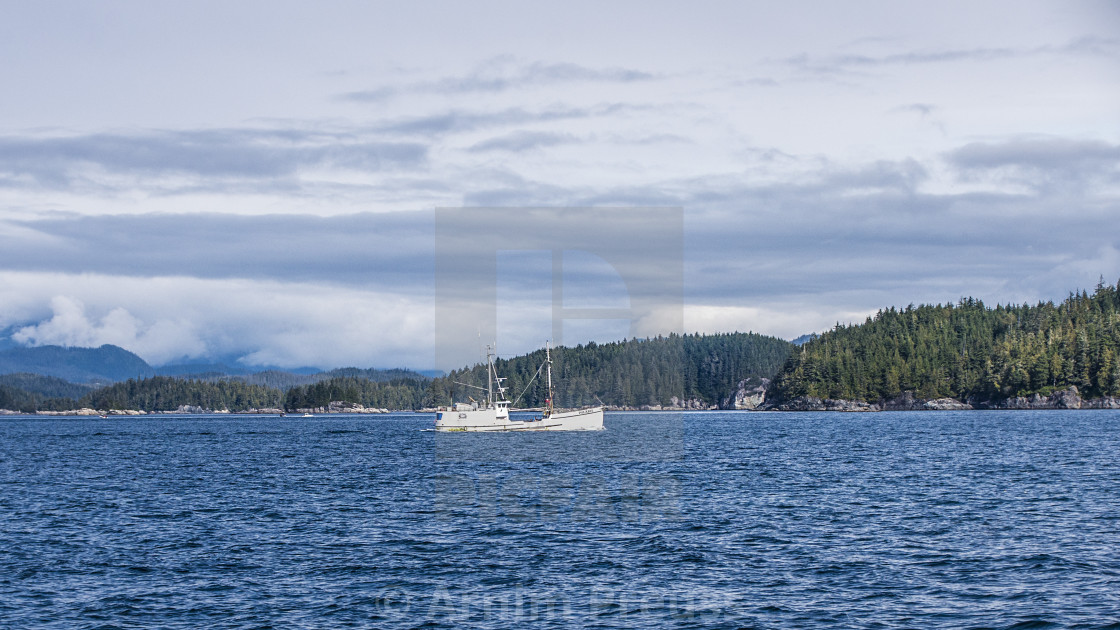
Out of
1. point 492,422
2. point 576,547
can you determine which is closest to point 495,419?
point 492,422

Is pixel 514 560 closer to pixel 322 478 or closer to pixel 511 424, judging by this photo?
pixel 322 478

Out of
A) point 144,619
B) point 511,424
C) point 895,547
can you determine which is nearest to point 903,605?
point 895,547

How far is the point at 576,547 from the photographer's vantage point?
45938 mm

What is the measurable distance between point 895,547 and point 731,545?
25.7 ft

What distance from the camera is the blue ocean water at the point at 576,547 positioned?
1330 inches

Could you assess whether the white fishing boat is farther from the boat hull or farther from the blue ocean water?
the blue ocean water

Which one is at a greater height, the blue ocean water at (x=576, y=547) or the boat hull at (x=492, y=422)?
the boat hull at (x=492, y=422)

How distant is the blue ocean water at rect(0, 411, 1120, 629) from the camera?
33781mm

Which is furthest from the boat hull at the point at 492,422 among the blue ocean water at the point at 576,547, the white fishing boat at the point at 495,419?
the blue ocean water at the point at 576,547

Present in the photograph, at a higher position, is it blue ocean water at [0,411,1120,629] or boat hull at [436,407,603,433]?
boat hull at [436,407,603,433]

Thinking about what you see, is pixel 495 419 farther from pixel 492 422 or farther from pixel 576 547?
pixel 576 547

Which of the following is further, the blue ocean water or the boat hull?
the boat hull

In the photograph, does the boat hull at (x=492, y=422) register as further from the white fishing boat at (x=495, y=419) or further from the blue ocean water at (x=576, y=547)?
the blue ocean water at (x=576, y=547)

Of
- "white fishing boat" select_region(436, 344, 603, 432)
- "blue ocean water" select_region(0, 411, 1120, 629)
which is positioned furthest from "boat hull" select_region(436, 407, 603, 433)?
"blue ocean water" select_region(0, 411, 1120, 629)
